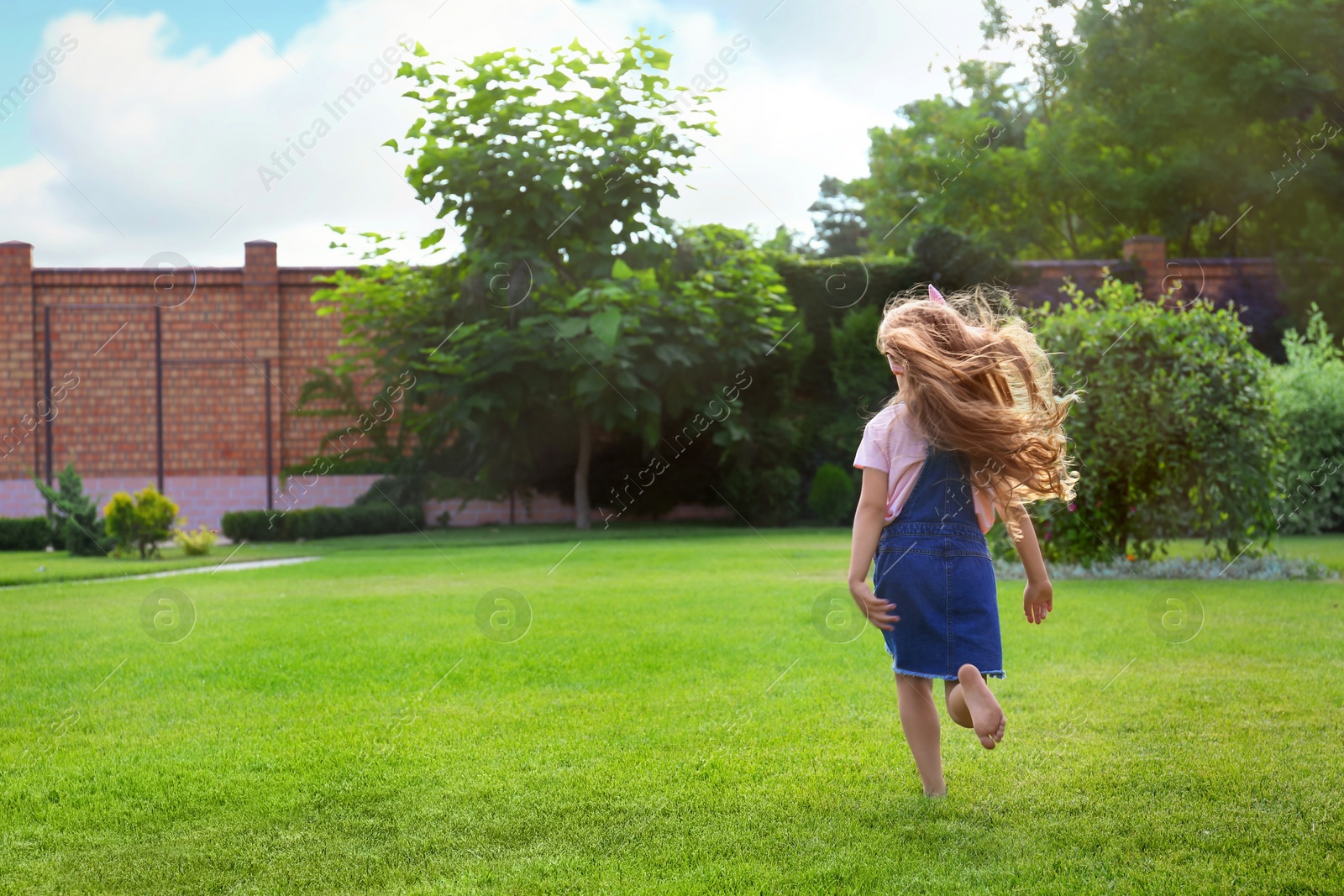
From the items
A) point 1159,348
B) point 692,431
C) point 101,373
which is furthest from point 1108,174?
point 101,373

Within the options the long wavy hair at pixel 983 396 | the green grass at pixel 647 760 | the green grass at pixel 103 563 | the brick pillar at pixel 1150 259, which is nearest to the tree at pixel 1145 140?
the brick pillar at pixel 1150 259

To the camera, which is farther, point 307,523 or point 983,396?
point 307,523

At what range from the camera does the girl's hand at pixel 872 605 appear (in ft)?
10.3

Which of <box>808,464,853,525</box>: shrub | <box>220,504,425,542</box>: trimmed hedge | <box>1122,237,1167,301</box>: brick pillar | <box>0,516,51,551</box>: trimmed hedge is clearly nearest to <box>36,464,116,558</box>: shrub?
<box>0,516,51,551</box>: trimmed hedge

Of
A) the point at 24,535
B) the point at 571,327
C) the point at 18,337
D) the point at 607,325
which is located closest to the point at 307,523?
the point at 24,535

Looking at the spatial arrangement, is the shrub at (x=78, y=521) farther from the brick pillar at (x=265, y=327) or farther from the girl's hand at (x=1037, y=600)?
the girl's hand at (x=1037, y=600)

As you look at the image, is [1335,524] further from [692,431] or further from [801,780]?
[801,780]

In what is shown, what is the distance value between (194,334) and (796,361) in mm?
11239

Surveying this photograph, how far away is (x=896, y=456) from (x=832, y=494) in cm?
1515

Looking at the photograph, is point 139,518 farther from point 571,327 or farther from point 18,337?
point 18,337

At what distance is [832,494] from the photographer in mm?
18281

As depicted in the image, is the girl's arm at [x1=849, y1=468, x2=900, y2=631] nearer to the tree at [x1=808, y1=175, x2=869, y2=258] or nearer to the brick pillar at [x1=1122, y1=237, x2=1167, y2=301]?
the brick pillar at [x1=1122, y1=237, x2=1167, y2=301]

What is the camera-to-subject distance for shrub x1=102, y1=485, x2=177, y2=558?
12977mm

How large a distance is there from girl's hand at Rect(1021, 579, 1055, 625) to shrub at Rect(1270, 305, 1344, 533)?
→ 1286cm
